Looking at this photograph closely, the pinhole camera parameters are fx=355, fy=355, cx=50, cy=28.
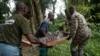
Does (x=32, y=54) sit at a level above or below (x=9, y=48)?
below

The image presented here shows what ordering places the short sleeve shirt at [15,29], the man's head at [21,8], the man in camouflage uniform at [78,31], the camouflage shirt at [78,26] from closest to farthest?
the short sleeve shirt at [15,29] → the man's head at [21,8] → the camouflage shirt at [78,26] → the man in camouflage uniform at [78,31]

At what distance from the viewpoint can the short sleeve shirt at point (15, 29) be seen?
616 cm

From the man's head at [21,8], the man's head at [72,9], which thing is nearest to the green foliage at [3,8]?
the man's head at [72,9]

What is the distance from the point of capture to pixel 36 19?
13.9 metres

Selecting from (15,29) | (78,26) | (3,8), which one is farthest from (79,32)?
(3,8)

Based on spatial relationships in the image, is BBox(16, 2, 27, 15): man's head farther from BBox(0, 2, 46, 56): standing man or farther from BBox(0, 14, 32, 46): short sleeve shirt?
BBox(0, 14, 32, 46): short sleeve shirt

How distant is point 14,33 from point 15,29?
8cm

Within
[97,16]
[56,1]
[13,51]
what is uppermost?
[13,51]

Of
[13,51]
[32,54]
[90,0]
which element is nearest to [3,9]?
[90,0]

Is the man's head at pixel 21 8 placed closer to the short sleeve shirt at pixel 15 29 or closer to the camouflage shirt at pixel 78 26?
the short sleeve shirt at pixel 15 29

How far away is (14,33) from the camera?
625 centimetres

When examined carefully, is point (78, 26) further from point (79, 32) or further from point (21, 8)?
point (21, 8)

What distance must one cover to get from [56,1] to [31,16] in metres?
39.4

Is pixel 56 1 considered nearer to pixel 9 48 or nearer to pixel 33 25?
pixel 33 25
